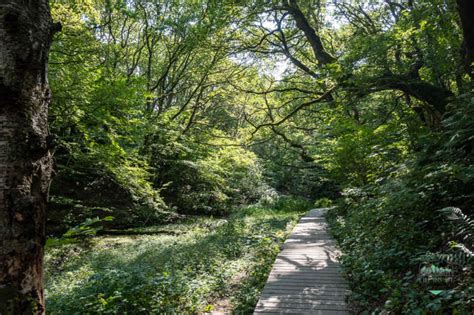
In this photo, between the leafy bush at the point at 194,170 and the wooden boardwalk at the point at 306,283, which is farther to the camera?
the leafy bush at the point at 194,170

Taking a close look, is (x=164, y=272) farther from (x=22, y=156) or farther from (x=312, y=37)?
(x=312, y=37)

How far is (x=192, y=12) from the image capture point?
1466 centimetres

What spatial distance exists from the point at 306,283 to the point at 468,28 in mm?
6073

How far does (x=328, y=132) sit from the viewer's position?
41.2 feet

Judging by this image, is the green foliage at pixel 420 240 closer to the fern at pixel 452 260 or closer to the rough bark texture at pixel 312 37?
the fern at pixel 452 260

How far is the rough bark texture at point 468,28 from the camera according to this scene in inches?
239

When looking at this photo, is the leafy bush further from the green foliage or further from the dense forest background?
the green foliage

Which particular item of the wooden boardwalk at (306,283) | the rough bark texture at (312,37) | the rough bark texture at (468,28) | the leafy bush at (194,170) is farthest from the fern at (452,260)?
the leafy bush at (194,170)

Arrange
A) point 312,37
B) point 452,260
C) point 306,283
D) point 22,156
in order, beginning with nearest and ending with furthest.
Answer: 1. point 22,156
2. point 452,260
3. point 306,283
4. point 312,37

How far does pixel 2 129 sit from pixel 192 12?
14.8m

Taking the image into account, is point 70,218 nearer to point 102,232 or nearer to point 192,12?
point 102,232

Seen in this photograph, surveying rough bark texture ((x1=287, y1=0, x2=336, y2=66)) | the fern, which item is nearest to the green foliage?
the fern

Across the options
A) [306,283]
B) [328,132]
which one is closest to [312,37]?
[328,132]

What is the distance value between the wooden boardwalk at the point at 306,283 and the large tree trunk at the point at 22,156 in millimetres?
3173
